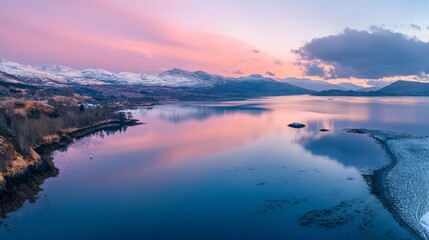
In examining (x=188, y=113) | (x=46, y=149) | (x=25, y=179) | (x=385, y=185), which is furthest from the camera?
(x=188, y=113)

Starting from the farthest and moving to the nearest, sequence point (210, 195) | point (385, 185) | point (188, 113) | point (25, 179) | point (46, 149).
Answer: point (188, 113) → point (46, 149) → point (385, 185) → point (25, 179) → point (210, 195)

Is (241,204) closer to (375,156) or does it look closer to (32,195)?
(32,195)

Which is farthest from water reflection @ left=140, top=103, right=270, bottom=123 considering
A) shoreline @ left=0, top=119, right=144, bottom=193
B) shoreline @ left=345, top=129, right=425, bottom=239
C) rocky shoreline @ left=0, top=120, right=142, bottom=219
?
shoreline @ left=345, top=129, right=425, bottom=239

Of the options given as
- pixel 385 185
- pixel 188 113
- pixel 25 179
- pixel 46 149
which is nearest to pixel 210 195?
pixel 385 185

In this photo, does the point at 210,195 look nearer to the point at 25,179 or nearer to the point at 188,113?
the point at 25,179

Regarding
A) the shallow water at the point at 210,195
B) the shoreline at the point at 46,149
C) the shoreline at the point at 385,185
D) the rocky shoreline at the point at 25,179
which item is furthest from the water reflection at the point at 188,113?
the shoreline at the point at 385,185

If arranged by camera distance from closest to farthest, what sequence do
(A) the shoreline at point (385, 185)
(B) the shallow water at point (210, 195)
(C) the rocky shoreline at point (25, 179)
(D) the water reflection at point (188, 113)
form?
(B) the shallow water at point (210, 195)
(A) the shoreline at point (385, 185)
(C) the rocky shoreline at point (25, 179)
(D) the water reflection at point (188, 113)

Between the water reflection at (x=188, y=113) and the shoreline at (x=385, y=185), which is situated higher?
the shoreline at (x=385, y=185)

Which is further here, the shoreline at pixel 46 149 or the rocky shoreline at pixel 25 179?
the shoreline at pixel 46 149

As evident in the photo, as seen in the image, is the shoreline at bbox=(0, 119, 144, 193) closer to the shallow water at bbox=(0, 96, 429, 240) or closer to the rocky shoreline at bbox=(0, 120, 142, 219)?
the rocky shoreline at bbox=(0, 120, 142, 219)

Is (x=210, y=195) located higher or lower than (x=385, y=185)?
lower

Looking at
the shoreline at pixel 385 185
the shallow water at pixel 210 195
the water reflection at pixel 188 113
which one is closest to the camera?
the shallow water at pixel 210 195

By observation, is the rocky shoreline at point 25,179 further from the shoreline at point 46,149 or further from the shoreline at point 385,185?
the shoreline at point 385,185

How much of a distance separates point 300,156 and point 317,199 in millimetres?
20076
